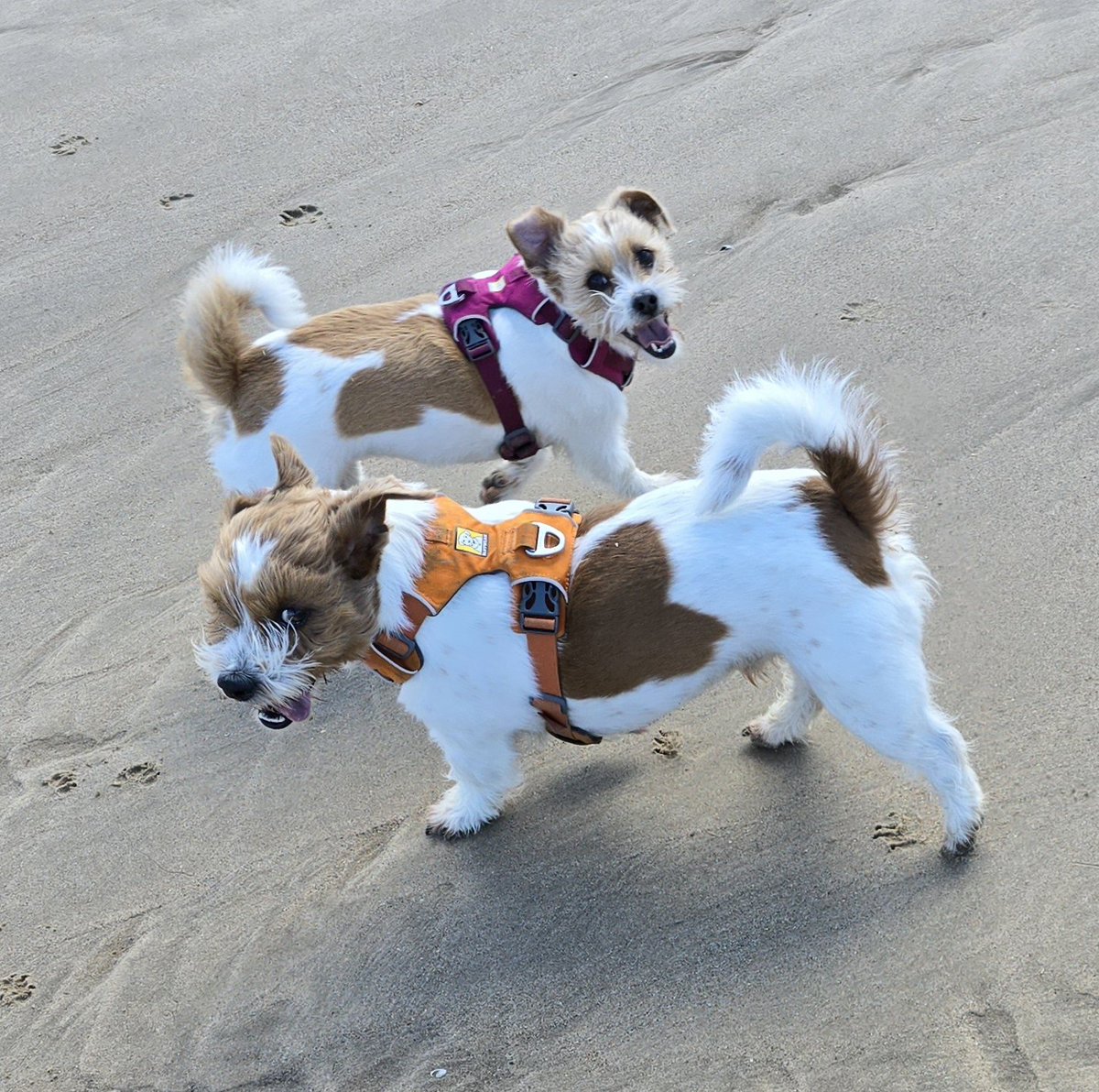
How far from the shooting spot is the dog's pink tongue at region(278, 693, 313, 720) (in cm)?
278

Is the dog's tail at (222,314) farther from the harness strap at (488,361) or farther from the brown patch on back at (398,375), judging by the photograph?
the harness strap at (488,361)

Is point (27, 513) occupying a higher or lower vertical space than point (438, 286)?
lower

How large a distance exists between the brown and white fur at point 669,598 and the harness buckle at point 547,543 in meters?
0.07

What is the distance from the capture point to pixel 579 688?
2988 mm

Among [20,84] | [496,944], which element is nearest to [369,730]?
[496,944]

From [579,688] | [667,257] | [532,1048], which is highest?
[667,257]

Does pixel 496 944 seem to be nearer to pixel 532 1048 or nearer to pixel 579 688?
pixel 532 1048

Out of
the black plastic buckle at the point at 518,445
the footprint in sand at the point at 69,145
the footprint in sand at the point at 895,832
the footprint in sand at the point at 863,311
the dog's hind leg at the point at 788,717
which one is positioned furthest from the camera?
the footprint in sand at the point at 69,145

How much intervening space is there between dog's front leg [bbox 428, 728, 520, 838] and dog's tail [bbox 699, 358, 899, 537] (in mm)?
955

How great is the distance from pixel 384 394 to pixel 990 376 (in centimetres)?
238

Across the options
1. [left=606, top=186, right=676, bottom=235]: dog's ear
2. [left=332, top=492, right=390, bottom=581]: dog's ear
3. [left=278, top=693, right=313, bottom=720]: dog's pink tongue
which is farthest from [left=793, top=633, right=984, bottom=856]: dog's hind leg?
[left=606, top=186, right=676, bottom=235]: dog's ear

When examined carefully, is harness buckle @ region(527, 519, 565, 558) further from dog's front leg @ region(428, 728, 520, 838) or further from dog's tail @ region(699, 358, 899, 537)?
dog's front leg @ region(428, 728, 520, 838)

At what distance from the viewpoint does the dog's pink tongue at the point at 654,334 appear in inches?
154

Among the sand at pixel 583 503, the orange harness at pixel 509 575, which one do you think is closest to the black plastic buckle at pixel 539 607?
the orange harness at pixel 509 575
